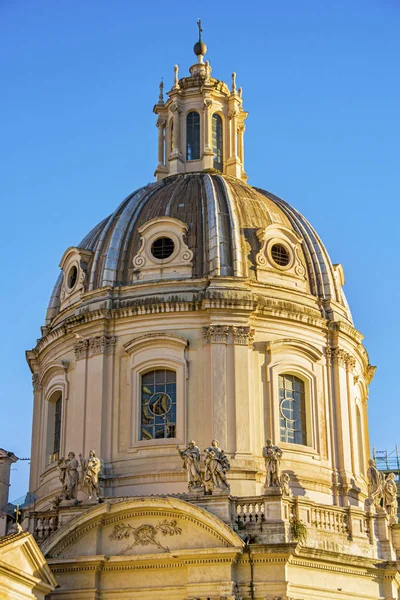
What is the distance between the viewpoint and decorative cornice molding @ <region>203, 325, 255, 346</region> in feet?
131

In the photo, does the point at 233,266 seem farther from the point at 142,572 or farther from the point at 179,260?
the point at 142,572

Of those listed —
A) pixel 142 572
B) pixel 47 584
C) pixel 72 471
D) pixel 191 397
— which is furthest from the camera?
pixel 191 397

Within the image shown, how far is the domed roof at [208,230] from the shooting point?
41938 millimetres

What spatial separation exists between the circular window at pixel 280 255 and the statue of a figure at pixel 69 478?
1090 centimetres

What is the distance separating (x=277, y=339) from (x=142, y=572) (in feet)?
33.4

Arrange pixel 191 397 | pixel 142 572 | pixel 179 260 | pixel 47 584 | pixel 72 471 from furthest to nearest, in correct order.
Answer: pixel 179 260 → pixel 191 397 → pixel 72 471 → pixel 142 572 → pixel 47 584

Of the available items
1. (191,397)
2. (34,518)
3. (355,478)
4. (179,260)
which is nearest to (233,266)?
(179,260)

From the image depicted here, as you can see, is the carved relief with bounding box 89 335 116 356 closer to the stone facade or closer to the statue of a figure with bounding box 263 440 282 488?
the stone facade

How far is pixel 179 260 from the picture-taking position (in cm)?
4191

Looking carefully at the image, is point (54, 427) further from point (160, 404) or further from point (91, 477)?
point (91, 477)

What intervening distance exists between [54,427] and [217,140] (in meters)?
14.0

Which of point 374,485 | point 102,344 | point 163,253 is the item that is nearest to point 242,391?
point 102,344

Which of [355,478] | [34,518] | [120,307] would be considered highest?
[120,307]

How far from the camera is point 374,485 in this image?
3941 centimetres
